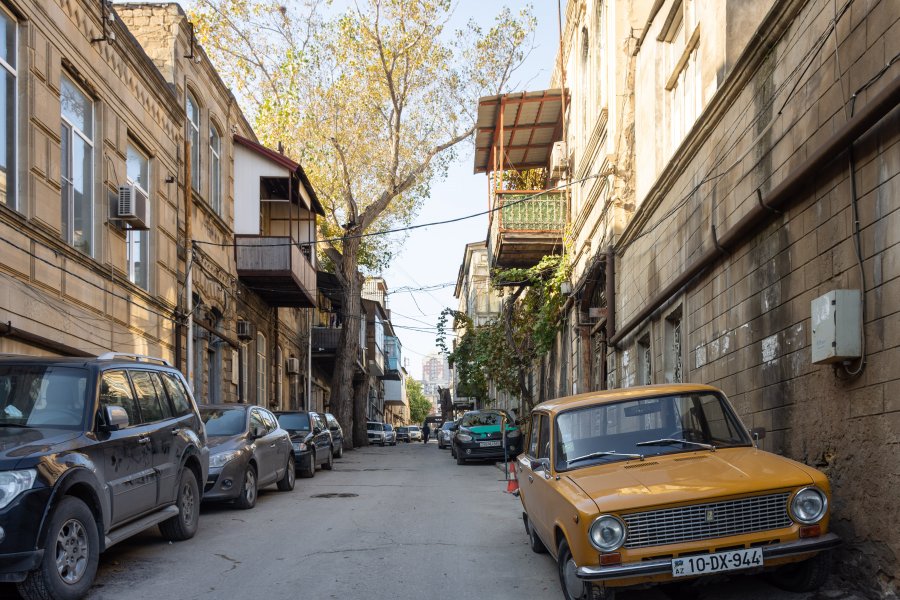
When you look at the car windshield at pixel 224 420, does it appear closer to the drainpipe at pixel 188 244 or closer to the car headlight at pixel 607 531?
the drainpipe at pixel 188 244

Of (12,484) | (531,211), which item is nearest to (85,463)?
A: (12,484)

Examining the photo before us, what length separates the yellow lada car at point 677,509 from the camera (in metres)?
5.39

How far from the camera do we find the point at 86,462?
21.3 ft

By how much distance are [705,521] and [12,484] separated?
14.8 feet

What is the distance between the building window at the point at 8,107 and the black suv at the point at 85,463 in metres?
4.99

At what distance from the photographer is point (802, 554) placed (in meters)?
5.46

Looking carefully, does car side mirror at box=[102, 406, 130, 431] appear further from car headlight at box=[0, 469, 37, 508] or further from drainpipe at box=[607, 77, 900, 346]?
drainpipe at box=[607, 77, 900, 346]

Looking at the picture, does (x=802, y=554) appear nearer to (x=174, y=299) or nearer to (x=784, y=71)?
(x=784, y=71)

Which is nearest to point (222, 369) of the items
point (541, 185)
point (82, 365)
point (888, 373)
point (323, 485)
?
point (323, 485)

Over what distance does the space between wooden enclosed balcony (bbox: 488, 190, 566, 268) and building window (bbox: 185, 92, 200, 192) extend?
7.84m

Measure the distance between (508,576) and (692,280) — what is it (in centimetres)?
626

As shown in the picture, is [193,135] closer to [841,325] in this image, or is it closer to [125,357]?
[125,357]

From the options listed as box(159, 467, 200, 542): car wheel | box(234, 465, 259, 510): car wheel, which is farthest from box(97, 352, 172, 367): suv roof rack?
box(234, 465, 259, 510): car wheel

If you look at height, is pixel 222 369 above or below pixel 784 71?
below
